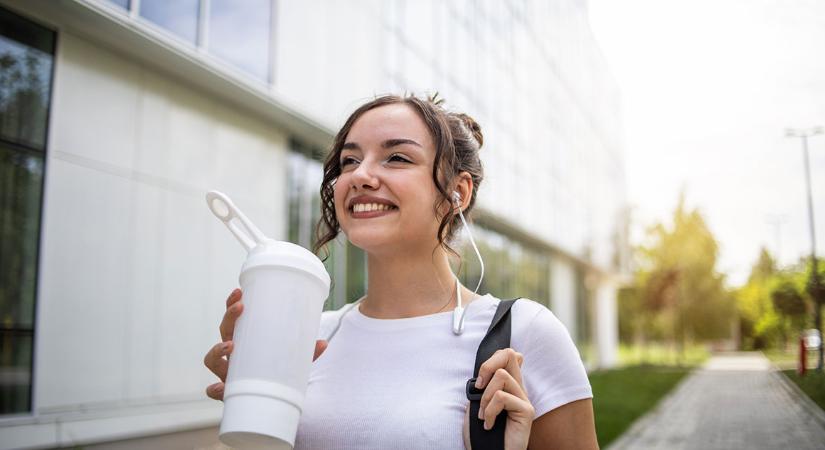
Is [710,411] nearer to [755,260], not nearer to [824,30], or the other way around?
[755,260]

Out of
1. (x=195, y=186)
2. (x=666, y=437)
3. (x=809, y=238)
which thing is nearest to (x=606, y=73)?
(x=195, y=186)

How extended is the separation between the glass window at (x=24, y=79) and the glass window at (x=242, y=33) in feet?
5.47

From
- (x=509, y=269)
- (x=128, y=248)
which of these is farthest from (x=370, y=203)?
(x=509, y=269)

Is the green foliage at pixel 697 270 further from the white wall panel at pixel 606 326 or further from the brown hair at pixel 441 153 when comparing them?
the white wall panel at pixel 606 326

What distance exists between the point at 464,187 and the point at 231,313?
2.41 ft

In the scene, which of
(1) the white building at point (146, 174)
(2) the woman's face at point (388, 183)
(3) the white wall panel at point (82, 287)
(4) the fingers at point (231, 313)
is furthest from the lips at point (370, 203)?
(3) the white wall panel at point (82, 287)

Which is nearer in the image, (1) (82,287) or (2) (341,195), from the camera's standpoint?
(2) (341,195)

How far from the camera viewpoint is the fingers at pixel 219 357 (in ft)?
4.44

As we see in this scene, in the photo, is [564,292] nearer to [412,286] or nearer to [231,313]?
[412,286]

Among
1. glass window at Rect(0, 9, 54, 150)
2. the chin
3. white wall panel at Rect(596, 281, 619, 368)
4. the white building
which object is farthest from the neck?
white wall panel at Rect(596, 281, 619, 368)

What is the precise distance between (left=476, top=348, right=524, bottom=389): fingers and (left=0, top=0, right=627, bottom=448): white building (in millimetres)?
1821

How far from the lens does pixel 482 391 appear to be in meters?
1.38

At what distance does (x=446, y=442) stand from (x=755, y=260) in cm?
103

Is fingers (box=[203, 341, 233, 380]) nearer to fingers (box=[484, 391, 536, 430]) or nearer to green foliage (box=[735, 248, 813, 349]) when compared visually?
fingers (box=[484, 391, 536, 430])
